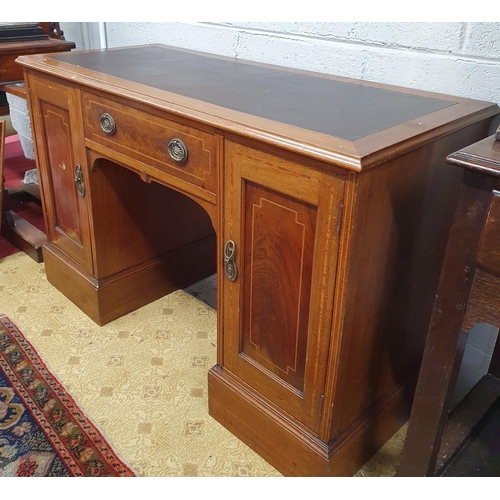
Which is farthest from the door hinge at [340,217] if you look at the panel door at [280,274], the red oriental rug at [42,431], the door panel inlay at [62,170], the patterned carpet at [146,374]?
the door panel inlay at [62,170]

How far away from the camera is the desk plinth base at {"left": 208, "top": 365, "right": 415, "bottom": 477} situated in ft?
4.62

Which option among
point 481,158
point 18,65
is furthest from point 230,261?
point 18,65

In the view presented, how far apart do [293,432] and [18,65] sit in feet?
6.90

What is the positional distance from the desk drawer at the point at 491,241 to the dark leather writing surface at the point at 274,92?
0.32 m

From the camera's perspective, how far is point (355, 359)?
134cm

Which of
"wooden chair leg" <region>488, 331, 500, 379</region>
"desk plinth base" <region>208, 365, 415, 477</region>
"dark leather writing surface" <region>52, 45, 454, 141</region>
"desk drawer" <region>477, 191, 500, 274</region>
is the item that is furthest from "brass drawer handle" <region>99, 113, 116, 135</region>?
"wooden chair leg" <region>488, 331, 500, 379</region>

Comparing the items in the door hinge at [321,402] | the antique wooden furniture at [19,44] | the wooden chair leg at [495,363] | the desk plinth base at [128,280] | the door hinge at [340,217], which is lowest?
the desk plinth base at [128,280]

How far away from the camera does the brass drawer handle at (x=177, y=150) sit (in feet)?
4.72

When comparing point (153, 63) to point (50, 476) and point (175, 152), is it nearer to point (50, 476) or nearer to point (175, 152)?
point (175, 152)

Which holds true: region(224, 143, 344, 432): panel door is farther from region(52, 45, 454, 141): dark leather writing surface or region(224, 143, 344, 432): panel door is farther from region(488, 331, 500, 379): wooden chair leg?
region(488, 331, 500, 379): wooden chair leg

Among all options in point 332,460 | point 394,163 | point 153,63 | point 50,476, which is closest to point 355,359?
point 332,460

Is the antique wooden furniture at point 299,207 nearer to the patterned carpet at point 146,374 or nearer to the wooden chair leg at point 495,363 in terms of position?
the patterned carpet at point 146,374

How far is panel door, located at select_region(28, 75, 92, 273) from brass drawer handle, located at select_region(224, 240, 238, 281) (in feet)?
2.57

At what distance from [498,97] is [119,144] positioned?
3.71ft
